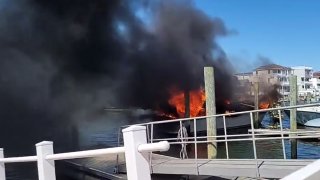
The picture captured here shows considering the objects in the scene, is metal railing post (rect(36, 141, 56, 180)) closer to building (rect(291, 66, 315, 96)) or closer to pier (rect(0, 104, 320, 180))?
pier (rect(0, 104, 320, 180))

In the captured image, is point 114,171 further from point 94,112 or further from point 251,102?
point 251,102

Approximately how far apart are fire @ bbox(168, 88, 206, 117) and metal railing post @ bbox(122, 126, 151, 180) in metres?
26.3

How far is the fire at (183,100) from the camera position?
28656 millimetres

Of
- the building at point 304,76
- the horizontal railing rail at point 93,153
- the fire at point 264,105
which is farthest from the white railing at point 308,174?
the building at point 304,76

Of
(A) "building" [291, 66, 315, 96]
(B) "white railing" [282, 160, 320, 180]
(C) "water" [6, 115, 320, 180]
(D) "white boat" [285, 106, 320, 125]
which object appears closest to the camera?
(B) "white railing" [282, 160, 320, 180]

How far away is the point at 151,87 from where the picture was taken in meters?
28.5

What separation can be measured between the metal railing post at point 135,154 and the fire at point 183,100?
26.3m

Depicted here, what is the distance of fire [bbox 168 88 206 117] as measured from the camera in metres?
28.7

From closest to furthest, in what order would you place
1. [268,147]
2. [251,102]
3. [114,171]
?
[114,171] < [268,147] < [251,102]

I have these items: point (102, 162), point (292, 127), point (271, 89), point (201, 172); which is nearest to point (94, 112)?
point (292, 127)

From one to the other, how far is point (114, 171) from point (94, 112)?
729 inches

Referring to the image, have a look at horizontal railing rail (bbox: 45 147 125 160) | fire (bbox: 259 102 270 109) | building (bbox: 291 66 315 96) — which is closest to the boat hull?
fire (bbox: 259 102 270 109)

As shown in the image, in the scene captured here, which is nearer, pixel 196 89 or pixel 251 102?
pixel 196 89

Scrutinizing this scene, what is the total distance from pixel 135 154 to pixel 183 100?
88.5 feet
